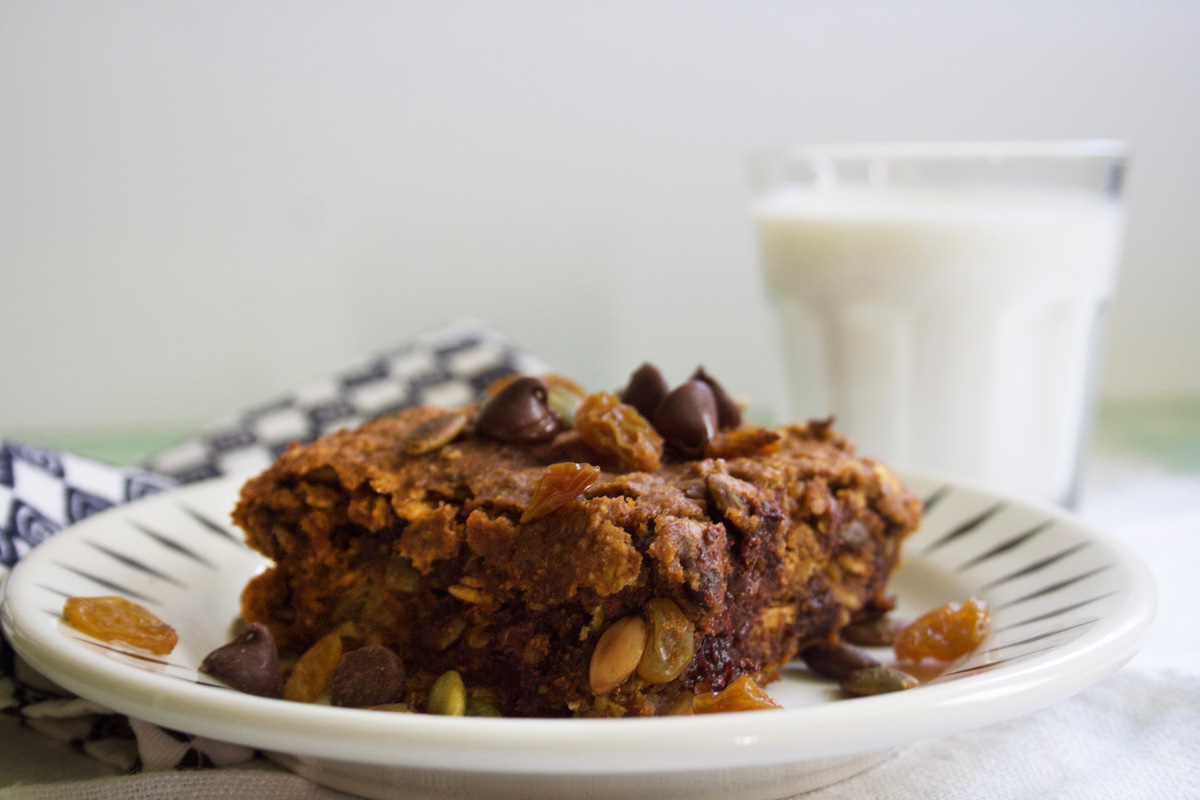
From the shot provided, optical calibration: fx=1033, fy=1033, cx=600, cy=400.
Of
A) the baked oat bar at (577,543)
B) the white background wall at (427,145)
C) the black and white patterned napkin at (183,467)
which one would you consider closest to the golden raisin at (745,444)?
the baked oat bar at (577,543)

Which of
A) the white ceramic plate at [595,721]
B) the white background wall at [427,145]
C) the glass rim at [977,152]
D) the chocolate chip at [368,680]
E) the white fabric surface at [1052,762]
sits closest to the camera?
the white ceramic plate at [595,721]

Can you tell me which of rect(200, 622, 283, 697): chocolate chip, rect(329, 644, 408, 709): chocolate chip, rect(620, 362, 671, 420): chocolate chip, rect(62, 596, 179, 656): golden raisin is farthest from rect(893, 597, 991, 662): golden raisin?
rect(62, 596, 179, 656): golden raisin

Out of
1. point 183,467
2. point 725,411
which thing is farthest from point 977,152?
point 183,467

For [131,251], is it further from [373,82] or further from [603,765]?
[603,765]

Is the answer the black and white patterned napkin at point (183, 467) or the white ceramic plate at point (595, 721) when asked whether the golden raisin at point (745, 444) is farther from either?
the black and white patterned napkin at point (183, 467)

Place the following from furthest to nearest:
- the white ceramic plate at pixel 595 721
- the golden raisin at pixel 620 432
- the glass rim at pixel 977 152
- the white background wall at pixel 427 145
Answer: the white background wall at pixel 427 145 → the glass rim at pixel 977 152 → the golden raisin at pixel 620 432 → the white ceramic plate at pixel 595 721

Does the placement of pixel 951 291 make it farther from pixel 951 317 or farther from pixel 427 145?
pixel 427 145
